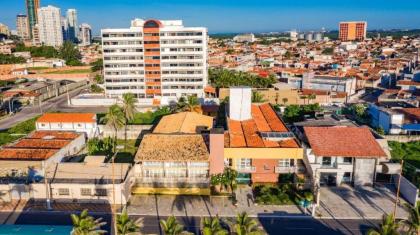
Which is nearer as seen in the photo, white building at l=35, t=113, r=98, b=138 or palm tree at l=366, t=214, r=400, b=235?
palm tree at l=366, t=214, r=400, b=235

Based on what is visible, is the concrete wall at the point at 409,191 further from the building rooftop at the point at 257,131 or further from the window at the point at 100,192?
the window at the point at 100,192

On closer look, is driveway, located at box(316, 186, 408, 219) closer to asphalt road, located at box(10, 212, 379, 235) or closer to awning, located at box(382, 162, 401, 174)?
asphalt road, located at box(10, 212, 379, 235)

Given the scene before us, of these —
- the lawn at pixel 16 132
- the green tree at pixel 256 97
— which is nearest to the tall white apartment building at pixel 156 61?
the green tree at pixel 256 97

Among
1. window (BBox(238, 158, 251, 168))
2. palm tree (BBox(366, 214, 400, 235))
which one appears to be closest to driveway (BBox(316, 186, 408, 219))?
palm tree (BBox(366, 214, 400, 235))

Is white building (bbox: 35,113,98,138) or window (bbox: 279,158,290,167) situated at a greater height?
white building (bbox: 35,113,98,138)

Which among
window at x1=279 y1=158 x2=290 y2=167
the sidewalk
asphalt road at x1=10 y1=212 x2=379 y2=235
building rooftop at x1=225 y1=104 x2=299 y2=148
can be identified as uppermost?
building rooftop at x1=225 y1=104 x2=299 y2=148

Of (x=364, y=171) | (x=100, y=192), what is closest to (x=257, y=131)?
(x=364, y=171)
